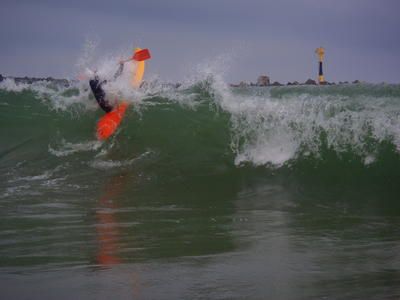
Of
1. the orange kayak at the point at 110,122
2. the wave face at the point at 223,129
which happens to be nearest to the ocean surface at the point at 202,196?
the wave face at the point at 223,129

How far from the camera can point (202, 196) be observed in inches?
265

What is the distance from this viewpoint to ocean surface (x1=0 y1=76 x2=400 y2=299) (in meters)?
3.50

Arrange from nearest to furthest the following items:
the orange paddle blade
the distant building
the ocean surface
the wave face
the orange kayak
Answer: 1. the ocean surface
2. the wave face
3. the orange kayak
4. the orange paddle blade
5. the distant building

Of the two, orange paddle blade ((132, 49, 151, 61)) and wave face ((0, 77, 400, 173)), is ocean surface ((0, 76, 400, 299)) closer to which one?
wave face ((0, 77, 400, 173))

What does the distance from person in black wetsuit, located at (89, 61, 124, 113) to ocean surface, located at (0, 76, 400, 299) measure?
35 cm

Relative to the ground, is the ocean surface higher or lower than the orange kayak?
lower

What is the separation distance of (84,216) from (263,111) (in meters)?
4.33

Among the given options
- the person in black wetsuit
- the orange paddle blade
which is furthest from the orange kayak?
the orange paddle blade

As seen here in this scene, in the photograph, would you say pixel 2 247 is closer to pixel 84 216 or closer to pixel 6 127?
pixel 84 216

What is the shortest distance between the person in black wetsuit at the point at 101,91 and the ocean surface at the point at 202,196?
350mm

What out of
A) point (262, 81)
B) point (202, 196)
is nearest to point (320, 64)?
point (262, 81)

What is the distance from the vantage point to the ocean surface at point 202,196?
350 cm

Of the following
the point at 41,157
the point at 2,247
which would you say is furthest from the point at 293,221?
the point at 41,157

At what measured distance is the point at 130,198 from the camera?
6.61m
